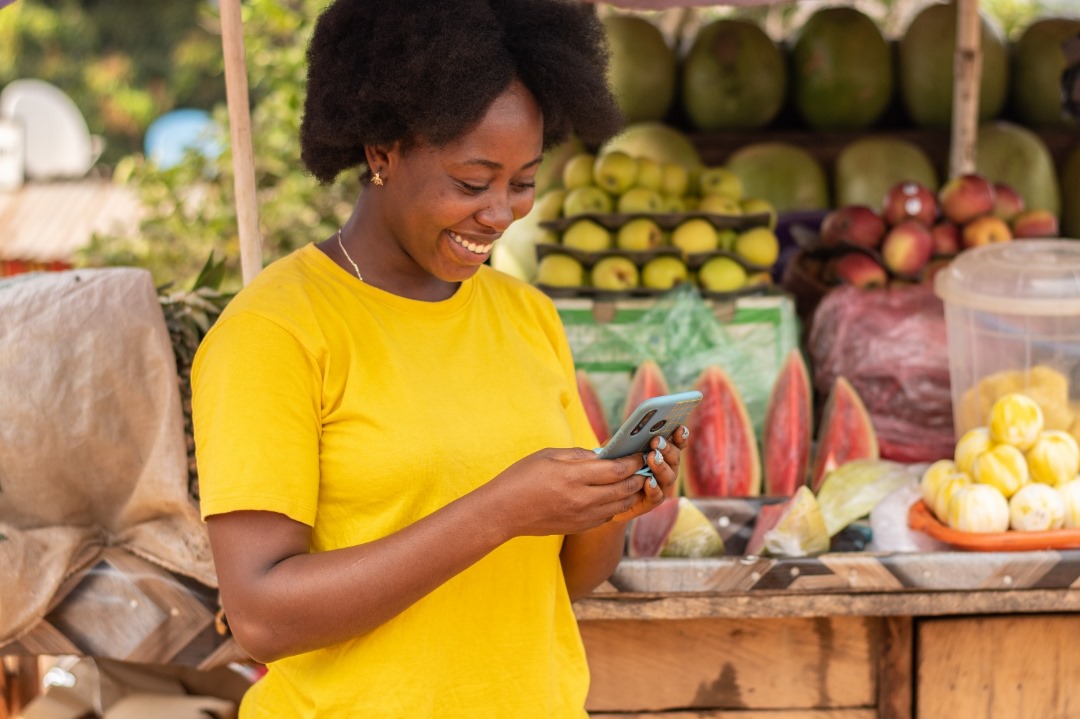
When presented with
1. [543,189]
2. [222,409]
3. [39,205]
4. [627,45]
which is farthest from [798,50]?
[39,205]

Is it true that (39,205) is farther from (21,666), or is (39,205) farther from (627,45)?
(21,666)

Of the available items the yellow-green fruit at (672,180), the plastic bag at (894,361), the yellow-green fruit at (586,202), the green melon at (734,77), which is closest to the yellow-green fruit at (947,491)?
the plastic bag at (894,361)

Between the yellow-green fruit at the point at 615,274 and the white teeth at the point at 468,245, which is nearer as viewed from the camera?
the white teeth at the point at 468,245

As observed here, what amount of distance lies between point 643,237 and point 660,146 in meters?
1.05

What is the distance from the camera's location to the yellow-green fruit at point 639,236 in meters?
3.72

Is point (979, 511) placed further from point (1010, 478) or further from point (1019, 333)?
point (1019, 333)

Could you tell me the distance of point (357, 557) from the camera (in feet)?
4.92

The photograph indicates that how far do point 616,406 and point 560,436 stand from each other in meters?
1.80

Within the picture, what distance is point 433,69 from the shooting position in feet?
5.44

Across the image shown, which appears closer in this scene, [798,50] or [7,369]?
[7,369]

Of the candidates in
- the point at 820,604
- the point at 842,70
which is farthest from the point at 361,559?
the point at 842,70

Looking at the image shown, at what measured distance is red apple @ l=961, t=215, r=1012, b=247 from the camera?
12.4ft

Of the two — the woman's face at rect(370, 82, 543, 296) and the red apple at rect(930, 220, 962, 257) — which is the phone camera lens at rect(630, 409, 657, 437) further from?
the red apple at rect(930, 220, 962, 257)

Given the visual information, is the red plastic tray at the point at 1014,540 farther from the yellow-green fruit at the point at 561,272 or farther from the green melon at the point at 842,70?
the green melon at the point at 842,70
